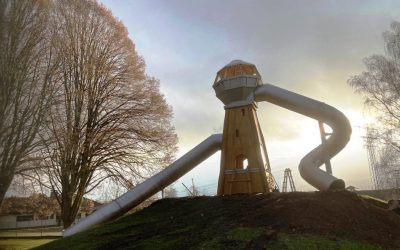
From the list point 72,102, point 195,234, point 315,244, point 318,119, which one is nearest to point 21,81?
point 72,102

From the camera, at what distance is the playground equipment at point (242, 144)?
15352 millimetres

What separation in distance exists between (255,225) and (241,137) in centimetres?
680

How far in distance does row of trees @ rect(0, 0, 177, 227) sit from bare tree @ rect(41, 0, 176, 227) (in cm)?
5

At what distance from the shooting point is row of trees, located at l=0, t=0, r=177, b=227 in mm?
15602

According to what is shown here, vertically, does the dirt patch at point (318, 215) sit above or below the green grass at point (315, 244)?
above

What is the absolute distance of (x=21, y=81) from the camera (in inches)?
625

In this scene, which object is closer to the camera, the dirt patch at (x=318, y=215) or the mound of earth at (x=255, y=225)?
the mound of earth at (x=255, y=225)

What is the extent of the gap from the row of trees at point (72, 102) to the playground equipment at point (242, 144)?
2570 millimetres

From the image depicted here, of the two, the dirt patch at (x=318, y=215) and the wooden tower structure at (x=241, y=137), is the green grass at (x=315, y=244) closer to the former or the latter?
the dirt patch at (x=318, y=215)

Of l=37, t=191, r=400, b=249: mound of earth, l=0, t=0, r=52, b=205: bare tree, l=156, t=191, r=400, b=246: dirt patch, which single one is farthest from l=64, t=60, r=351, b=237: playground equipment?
l=0, t=0, r=52, b=205: bare tree

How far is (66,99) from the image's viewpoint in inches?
714

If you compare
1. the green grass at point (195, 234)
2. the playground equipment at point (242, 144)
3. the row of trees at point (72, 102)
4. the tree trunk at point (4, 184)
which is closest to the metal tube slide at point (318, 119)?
the playground equipment at point (242, 144)

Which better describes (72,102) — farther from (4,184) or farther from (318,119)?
(318,119)

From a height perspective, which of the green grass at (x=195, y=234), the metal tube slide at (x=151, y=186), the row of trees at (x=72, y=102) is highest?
the row of trees at (x=72, y=102)
